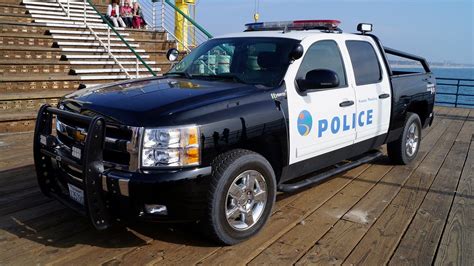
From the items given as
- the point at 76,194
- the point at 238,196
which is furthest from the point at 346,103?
the point at 76,194

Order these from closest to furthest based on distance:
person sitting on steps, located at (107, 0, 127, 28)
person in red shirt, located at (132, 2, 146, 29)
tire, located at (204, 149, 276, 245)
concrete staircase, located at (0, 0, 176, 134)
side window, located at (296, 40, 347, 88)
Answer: tire, located at (204, 149, 276, 245)
side window, located at (296, 40, 347, 88)
concrete staircase, located at (0, 0, 176, 134)
person sitting on steps, located at (107, 0, 127, 28)
person in red shirt, located at (132, 2, 146, 29)

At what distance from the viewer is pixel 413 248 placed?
11.4 ft

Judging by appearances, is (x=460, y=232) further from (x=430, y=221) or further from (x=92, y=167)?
(x=92, y=167)

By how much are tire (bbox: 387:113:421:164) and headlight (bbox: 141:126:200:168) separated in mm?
3782

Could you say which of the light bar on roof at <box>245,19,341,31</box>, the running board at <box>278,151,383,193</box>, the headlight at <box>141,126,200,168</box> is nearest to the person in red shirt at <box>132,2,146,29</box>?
the light bar on roof at <box>245,19,341,31</box>

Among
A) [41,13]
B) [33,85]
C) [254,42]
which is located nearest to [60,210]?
[254,42]

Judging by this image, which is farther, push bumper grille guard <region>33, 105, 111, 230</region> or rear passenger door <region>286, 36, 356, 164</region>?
rear passenger door <region>286, 36, 356, 164</region>

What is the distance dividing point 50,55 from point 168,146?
286 inches

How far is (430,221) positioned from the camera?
404cm

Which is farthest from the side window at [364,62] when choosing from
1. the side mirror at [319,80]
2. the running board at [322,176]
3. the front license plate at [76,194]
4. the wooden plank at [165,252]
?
the front license plate at [76,194]

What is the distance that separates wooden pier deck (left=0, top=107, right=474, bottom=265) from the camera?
128 inches

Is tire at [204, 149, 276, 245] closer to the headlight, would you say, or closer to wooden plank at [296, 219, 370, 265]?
the headlight

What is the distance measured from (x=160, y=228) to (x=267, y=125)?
4.35 ft

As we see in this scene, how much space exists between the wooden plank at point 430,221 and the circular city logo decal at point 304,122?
1.26 metres
